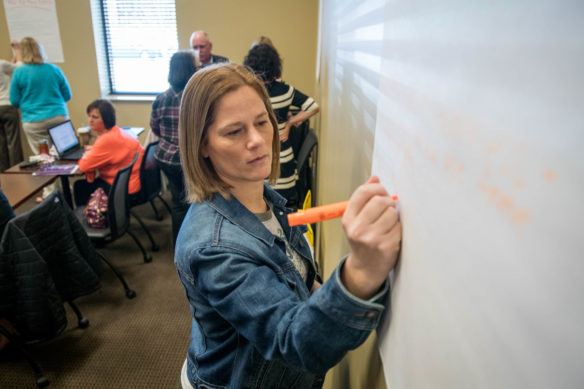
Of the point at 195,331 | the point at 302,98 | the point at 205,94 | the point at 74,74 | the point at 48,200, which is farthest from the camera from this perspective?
the point at 74,74

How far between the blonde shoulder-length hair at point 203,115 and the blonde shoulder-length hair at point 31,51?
12.0 ft

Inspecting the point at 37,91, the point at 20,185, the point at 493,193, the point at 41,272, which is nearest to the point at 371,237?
the point at 493,193

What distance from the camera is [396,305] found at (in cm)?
47

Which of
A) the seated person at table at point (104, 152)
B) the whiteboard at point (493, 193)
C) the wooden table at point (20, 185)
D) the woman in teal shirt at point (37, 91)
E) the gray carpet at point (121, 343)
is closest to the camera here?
the whiteboard at point (493, 193)

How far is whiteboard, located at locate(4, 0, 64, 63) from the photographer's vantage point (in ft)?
14.8

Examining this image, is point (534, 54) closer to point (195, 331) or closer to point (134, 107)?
point (195, 331)

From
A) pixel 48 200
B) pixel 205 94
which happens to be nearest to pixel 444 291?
pixel 205 94

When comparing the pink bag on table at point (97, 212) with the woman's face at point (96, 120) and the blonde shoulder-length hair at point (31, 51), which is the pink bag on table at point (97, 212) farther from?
the blonde shoulder-length hair at point (31, 51)

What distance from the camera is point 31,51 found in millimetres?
3596

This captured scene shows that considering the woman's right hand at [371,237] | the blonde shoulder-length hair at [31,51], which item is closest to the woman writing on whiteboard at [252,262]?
the woman's right hand at [371,237]

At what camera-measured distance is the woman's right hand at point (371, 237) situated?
1.48ft

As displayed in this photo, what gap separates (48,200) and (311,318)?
181 cm

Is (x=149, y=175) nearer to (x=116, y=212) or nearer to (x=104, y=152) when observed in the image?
(x=104, y=152)

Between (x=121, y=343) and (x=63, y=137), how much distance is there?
191cm
